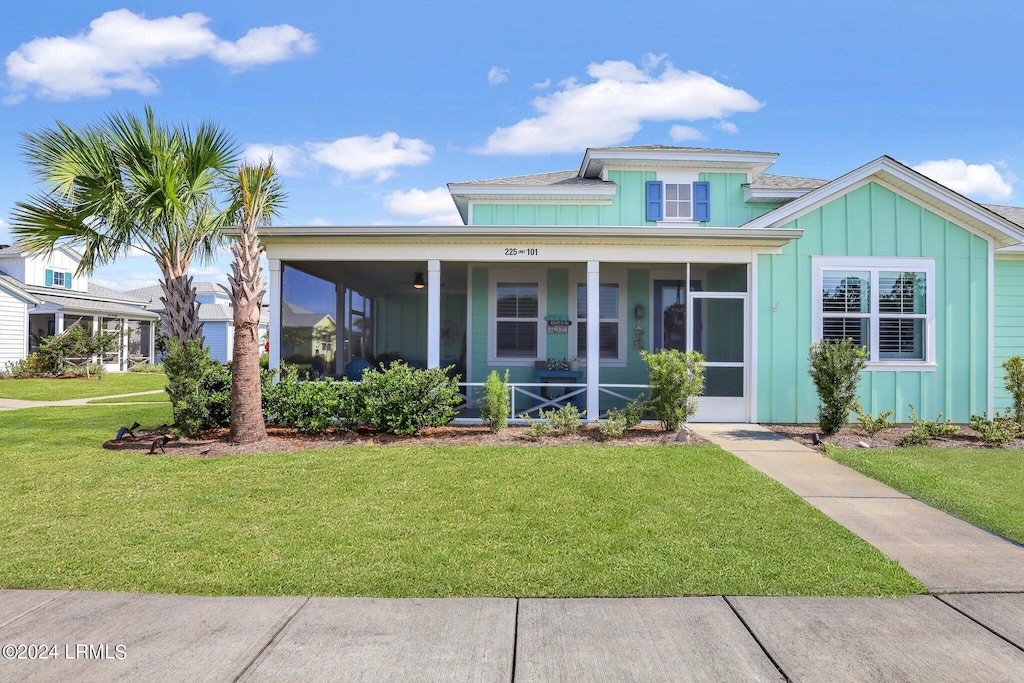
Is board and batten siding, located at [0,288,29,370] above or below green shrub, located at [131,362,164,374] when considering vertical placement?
above

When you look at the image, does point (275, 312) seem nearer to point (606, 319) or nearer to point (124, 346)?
point (606, 319)

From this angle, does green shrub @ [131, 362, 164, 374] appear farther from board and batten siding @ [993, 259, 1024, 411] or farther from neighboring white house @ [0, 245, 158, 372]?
board and batten siding @ [993, 259, 1024, 411]

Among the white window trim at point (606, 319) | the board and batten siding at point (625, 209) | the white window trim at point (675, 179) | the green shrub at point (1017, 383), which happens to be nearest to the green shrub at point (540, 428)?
the white window trim at point (606, 319)

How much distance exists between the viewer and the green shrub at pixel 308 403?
28.2 feet

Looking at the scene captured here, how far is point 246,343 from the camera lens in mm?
8039

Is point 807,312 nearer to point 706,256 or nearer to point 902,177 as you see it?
point 706,256

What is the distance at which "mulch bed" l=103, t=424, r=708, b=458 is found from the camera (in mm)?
7840

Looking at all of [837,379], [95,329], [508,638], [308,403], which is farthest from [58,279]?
[508,638]

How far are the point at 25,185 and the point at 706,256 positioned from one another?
1131cm

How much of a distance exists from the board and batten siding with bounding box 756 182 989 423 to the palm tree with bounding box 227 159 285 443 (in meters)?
8.22

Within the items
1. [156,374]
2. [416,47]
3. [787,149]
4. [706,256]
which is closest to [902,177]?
[706,256]

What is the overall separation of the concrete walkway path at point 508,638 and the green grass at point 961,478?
1992mm

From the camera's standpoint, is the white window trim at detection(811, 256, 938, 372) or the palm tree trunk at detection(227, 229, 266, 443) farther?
the white window trim at detection(811, 256, 938, 372)

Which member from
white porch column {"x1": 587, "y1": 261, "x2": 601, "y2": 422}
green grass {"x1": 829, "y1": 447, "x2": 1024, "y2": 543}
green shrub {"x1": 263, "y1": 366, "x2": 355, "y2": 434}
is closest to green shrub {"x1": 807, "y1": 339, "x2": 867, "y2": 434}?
green grass {"x1": 829, "y1": 447, "x2": 1024, "y2": 543}
